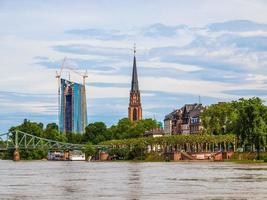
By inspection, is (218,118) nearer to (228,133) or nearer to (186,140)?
(228,133)

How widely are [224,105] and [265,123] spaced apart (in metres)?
60.8

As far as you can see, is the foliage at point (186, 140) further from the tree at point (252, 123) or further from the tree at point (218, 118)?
the tree at point (252, 123)

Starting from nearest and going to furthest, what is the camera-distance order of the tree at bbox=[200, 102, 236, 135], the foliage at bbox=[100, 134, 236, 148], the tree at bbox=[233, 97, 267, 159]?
the tree at bbox=[233, 97, 267, 159] → the foliage at bbox=[100, 134, 236, 148] → the tree at bbox=[200, 102, 236, 135]

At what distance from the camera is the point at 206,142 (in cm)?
18100

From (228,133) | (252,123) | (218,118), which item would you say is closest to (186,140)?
(228,133)

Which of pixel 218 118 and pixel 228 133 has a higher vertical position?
pixel 218 118

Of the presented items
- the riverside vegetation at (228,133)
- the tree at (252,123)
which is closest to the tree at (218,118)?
the riverside vegetation at (228,133)

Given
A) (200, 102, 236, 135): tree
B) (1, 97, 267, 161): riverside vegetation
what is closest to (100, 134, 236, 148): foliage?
(1, 97, 267, 161): riverside vegetation

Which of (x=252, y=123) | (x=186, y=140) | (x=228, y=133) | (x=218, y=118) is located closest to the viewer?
(x=252, y=123)

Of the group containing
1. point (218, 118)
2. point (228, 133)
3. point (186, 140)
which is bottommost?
point (186, 140)

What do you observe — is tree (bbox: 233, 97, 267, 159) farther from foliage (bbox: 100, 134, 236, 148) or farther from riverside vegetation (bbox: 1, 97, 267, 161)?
foliage (bbox: 100, 134, 236, 148)

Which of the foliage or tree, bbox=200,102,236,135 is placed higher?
tree, bbox=200,102,236,135

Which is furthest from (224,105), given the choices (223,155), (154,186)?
(154,186)

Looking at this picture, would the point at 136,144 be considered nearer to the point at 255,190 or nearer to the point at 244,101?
the point at 244,101
